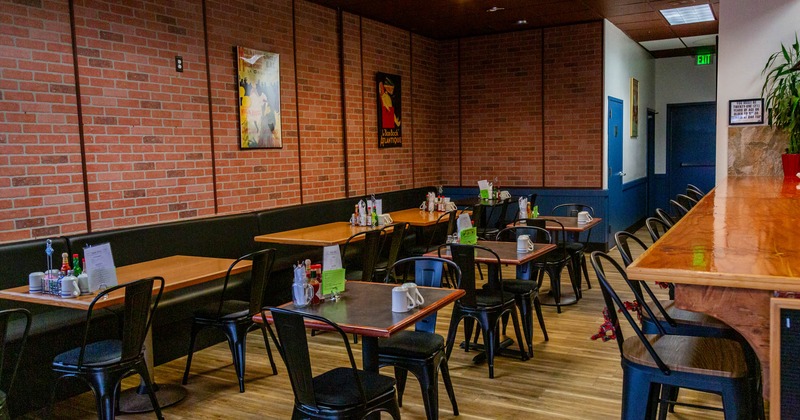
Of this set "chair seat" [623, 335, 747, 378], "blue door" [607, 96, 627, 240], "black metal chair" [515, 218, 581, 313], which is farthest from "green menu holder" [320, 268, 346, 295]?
"blue door" [607, 96, 627, 240]

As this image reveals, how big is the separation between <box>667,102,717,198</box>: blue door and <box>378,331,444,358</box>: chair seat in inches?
422

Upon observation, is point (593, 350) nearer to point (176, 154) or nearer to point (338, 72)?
point (176, 154)

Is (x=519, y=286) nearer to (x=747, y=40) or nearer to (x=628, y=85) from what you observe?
(x=747, y=40)

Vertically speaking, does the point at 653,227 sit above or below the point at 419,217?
above

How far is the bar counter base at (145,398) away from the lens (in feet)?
13.0

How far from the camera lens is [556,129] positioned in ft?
30.4

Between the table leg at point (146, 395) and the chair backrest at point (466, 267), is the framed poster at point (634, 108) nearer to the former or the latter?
the chair backrest at point (466, 267)

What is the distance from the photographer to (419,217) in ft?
23.4

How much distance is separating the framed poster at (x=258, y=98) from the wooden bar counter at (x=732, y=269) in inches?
175

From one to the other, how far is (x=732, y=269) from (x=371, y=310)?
163 centimetres

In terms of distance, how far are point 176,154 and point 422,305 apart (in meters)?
3.29

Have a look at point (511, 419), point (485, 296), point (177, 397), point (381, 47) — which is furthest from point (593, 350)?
point (381, 47)

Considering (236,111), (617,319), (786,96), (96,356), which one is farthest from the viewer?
(236,111)

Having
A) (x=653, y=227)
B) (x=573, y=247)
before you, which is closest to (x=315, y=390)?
(x=653, y=227)
